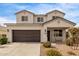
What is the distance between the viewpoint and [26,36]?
2462 cm

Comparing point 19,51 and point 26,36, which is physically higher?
point 26,36

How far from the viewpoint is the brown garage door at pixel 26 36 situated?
2461 cm

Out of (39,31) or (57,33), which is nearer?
(57,33)

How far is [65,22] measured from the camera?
23.8 m

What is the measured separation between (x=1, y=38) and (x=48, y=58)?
33.6ft

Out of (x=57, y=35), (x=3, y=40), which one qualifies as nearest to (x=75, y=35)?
(x=57, y=35)

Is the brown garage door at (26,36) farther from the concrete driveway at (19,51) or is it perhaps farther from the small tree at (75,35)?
the small tree at (75,35)

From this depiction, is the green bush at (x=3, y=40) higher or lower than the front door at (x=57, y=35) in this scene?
lower

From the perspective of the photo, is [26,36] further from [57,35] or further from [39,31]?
[57,35]

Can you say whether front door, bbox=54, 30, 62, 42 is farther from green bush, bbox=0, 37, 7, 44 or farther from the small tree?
green bush, bbox=0, 37, 7, 44

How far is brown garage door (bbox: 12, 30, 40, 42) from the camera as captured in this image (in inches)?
969

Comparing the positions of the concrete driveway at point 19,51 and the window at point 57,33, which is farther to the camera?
the window at point 57,33

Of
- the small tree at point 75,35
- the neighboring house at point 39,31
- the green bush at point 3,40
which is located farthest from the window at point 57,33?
the green bush at point 3,40

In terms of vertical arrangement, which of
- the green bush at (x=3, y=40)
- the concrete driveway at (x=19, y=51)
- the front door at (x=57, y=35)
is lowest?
the concrete driveway at (x=19, y=51)
